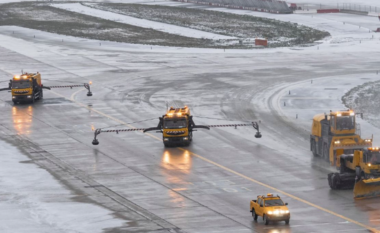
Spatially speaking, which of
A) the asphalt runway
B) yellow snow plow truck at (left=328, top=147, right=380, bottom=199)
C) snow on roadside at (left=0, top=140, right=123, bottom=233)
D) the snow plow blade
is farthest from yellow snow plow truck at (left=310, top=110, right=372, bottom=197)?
snow on roadside at (left=0, top=140, right=123, bottom=233)

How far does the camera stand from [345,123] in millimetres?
53750

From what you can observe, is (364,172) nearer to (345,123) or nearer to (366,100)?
(345,123)

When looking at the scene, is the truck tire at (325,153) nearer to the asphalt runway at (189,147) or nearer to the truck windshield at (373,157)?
the asphalt runway at (189,147)

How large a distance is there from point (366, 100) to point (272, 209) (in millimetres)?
42660

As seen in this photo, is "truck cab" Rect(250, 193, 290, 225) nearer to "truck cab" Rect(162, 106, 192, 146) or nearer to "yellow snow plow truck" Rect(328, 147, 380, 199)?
"yellow snow plow truck" Rect(328, 147, 380, 199)

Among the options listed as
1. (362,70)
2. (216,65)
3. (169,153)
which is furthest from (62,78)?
(169,153)

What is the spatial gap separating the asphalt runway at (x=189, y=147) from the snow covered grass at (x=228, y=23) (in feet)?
54.2

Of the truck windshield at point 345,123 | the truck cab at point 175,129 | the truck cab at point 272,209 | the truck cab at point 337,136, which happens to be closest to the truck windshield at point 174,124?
the truck cab at point 175,129

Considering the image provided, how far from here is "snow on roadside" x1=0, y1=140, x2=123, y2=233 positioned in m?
42.8

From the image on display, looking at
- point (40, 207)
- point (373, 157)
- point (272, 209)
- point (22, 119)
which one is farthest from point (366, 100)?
point (40, 207)

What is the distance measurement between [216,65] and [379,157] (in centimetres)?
6194

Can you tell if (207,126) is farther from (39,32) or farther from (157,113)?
(39,32)

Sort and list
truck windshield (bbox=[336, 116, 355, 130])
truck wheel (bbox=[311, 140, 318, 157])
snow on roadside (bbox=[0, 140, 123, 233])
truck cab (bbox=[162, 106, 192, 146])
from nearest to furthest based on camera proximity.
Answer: snow on roadside (bbox=[0, 140, 123, 233]), truck windshield (bbox=[336, 116, 355, 130]), truck wheel (bbox=[311, 140, 318, 157]), truck cab (bbox=[162, 106, 192, 146])

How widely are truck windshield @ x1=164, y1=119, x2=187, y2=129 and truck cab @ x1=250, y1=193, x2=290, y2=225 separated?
807 inches
